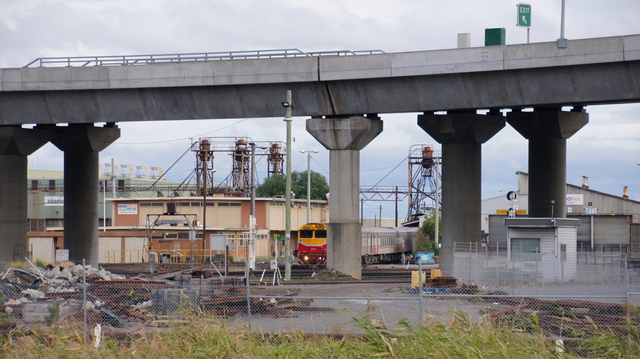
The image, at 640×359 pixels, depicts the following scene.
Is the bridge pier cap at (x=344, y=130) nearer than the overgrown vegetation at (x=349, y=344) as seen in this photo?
No

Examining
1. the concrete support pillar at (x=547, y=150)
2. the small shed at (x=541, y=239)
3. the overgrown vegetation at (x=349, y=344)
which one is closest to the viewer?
the overgrown vegetation at (x=349, y=344)

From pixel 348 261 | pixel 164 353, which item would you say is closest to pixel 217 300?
pixel 164 353

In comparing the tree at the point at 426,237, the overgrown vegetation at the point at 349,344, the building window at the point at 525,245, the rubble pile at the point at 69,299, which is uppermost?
the building window at the point at 525,245

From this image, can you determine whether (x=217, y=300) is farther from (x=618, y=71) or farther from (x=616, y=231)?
(x=616, y=231)

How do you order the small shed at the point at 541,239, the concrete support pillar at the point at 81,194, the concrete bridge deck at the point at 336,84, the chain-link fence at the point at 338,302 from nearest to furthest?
the chain-link fence at the point at 338,302, the concrete bridge deck at the point at 336,84, the small shed at the point at 541,239, the concrete support pillar at the point at 81,194

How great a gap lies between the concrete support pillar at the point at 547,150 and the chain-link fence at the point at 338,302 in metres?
11.3

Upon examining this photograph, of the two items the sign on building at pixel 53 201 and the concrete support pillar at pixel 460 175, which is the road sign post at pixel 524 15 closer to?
the concrete support pillar at pixel 460 175

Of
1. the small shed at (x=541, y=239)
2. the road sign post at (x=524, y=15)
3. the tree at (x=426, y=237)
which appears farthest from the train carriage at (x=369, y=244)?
the road sign post at (x=524, y=15)

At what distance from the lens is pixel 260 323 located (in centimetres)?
1866

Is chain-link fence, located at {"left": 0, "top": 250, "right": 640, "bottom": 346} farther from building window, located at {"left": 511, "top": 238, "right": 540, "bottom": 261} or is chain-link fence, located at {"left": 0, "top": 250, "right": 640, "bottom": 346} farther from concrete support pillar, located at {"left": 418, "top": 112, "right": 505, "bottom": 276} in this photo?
concrete support pillar, located at {"left": 418, "top": 112, "right": 505, "bottom": 276}

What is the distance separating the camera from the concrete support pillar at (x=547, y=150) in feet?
140

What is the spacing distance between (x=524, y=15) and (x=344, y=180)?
490 inches

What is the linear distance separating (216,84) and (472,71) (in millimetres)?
12734

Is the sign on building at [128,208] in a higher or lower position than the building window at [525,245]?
higher
